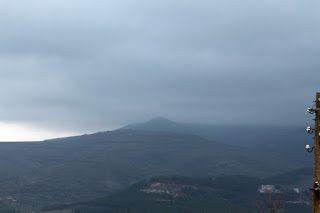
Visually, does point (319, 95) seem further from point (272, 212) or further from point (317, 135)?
point (272, 212)

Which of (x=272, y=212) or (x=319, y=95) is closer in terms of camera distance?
(x=319, y=95)

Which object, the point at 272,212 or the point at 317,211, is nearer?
the point at 317,211

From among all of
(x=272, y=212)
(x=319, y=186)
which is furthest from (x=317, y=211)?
(x=272, y=212)

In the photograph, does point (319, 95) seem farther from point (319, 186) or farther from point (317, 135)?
point (319, 186)

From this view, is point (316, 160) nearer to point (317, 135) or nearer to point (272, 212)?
point (317, 135)

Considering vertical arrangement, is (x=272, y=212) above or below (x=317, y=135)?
below

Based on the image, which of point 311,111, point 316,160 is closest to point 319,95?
point 311,111

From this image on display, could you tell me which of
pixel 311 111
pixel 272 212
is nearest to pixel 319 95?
pixel 311 111

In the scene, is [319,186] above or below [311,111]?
below
